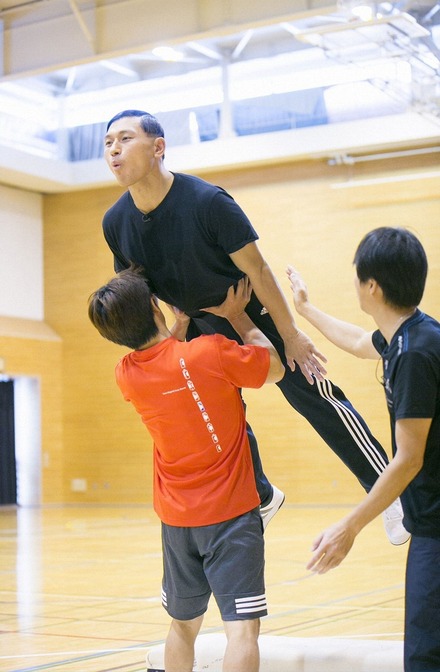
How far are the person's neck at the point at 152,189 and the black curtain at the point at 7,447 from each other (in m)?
17.6

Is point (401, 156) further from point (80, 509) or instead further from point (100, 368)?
point (80, 509)

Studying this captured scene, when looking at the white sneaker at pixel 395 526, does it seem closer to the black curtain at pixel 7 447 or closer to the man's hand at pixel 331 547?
the man's hand at pixel 331 547

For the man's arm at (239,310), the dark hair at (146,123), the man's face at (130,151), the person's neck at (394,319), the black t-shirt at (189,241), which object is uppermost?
the dark hair at (146,123)

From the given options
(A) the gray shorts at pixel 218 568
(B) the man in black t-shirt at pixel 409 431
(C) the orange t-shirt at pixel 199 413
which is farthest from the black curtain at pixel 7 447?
(B) the man in black t-shirt at pixel 409 431

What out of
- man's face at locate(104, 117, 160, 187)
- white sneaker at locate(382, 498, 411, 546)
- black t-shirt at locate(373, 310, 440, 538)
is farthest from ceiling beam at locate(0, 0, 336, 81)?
black t-shirt at locate(373, 310, 440, 538)

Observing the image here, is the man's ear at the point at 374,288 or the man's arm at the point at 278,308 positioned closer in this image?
the man's ear at the point at 374,288

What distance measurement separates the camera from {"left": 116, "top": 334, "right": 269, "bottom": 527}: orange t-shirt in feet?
11.8

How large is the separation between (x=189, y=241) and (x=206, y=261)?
0.37 ft

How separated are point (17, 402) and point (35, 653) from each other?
16.5 meters

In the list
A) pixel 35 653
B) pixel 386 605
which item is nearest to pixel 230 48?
pixel 386 605

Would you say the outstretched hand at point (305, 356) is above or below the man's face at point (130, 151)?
below

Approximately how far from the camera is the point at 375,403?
59.4ft

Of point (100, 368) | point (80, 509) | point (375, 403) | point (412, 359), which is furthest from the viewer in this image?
point (100, 368)

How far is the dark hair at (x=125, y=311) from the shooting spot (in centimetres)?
358
